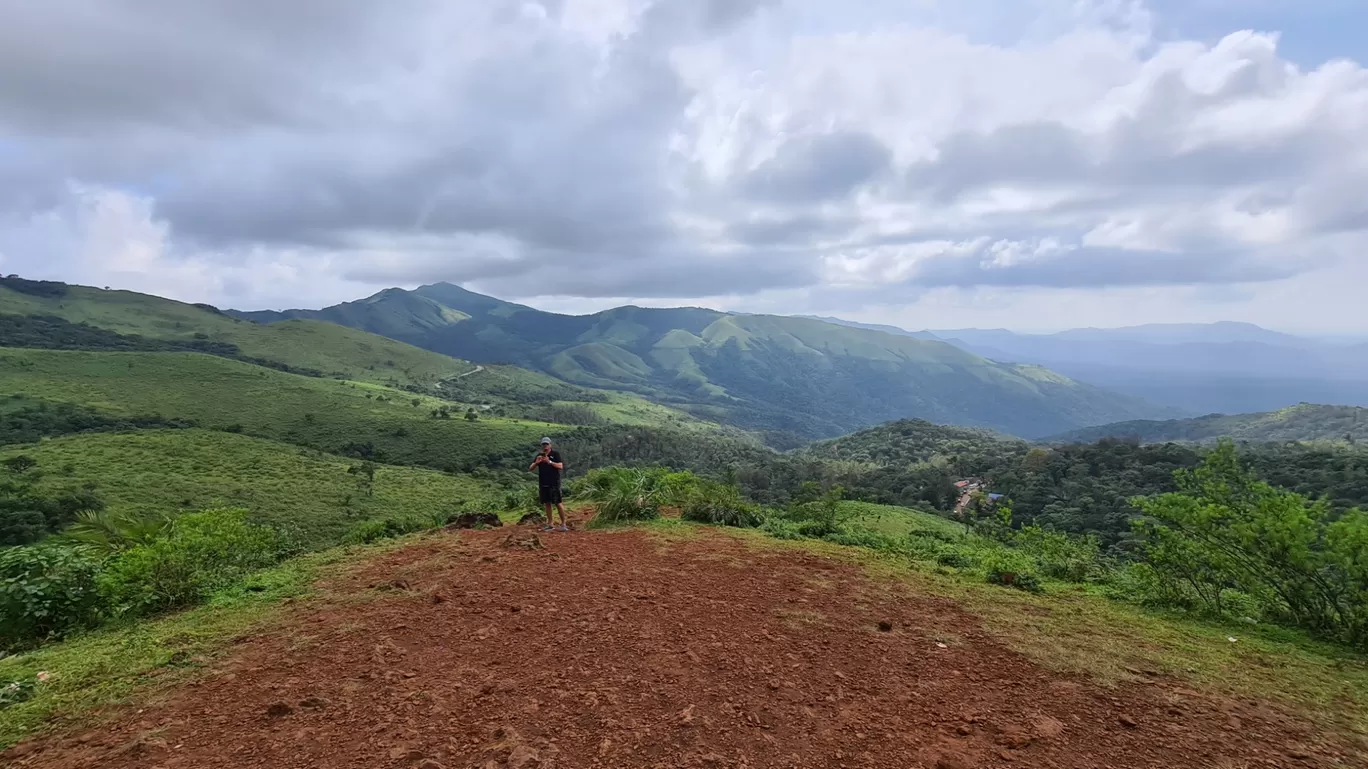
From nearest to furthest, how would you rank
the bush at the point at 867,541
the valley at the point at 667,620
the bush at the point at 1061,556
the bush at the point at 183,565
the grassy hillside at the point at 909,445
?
the valley at the point at 667,620, the bush at the point at 183,565, the bush at the point at 1061,556, the bush at the point at 867,541, the grassy hillside at the point at 909,445

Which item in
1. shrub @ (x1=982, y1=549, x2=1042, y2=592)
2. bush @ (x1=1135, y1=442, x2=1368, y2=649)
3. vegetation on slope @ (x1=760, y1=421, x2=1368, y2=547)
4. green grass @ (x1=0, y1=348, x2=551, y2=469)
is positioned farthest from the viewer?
green grass @ (x1=0, y1=348, x2=551, y2=469)

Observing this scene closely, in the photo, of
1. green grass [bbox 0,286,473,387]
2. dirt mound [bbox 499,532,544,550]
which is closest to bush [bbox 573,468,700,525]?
dirt mound [bbox 499,532,544,550]

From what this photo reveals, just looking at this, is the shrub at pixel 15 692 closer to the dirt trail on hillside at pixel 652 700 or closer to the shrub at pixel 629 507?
the dirt trail on hillside at pixel 652 700

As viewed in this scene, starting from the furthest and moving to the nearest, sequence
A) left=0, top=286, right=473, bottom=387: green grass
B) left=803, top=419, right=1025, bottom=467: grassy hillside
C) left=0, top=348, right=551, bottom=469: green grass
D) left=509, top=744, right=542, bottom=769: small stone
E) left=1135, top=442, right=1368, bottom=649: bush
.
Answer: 1. left=0, top=286, right=473, bottom=387: green grass
2. left=803, top=419, right=1025, bottom=467: grassy hillside
3. left=0, top=348, right=551, bottom=469: green grass
4. left=1135, top=442, right=1368, bottom=649: bush
5. left=509, top=744, right=542, bottom=769: small stone

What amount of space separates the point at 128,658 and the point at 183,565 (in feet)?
8.71

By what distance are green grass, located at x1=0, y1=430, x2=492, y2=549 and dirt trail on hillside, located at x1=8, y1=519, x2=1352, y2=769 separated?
32494 millimetres

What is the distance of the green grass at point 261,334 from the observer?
148m

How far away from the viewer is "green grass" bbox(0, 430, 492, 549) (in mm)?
41906

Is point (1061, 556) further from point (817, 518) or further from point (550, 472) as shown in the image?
point (550, 472)

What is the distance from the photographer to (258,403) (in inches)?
3438

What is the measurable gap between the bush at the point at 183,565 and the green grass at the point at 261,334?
138036 mm

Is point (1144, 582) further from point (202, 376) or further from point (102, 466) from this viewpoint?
point (202, 376)

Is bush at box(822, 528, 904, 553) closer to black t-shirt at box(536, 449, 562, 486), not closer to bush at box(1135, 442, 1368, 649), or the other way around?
bush at box(1135, 442, 1368, 649)

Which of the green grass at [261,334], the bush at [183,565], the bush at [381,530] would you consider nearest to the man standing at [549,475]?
the bush at [381,530]
